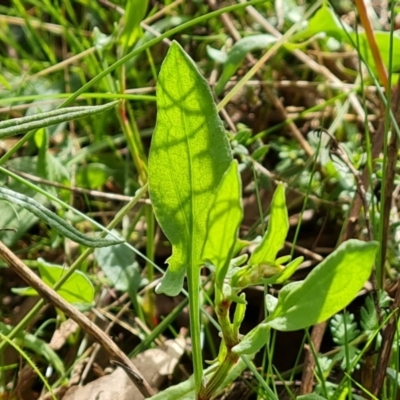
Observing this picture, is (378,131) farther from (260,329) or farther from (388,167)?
(260,329)

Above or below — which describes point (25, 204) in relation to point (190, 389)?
above

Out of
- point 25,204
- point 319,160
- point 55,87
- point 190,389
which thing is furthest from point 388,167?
point 55,87

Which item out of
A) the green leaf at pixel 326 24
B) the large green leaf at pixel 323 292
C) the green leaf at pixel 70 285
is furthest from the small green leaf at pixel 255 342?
the green leaf at pixel 326 24

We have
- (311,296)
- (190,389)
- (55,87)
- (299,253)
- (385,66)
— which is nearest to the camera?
(311,296)

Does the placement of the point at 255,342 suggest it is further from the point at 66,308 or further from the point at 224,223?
the point at 66,308

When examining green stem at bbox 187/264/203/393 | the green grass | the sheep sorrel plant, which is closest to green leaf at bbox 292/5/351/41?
the green grass

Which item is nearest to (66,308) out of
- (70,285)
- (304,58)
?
(70,285)

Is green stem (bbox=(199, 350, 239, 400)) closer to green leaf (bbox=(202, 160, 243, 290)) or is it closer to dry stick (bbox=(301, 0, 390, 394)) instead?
green leaf (bbox=(202, 160, 243, 290))
